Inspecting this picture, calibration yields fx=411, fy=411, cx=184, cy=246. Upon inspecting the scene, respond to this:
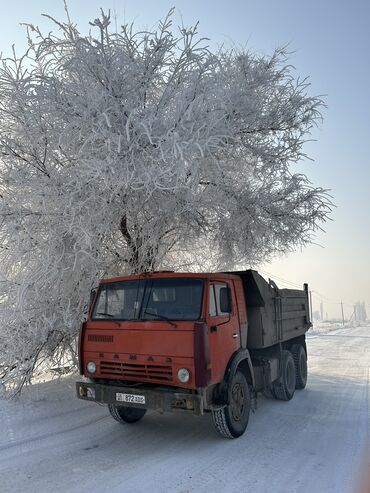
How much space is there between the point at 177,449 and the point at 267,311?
2847 mm

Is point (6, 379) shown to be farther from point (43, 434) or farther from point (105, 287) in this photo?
point (105, 287)

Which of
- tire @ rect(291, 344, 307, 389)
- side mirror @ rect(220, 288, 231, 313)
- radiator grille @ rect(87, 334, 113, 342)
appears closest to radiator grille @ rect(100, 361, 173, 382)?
radiator grille @ rect(87, 334, 113, 342)

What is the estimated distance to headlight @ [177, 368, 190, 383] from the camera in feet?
16.6

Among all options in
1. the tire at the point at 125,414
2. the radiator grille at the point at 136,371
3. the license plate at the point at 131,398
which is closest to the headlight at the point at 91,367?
the radiator grille at the point at 136,371

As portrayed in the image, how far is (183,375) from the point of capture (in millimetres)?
5078

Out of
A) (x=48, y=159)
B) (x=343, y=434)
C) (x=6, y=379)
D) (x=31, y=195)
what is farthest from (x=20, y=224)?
(x=343, y=434)

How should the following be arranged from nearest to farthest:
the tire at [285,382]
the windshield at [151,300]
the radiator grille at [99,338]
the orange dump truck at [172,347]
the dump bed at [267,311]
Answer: the orange dump truck at [172,347], the windshield at [151,300], the radiator grille at [99,338], the dump bed at [267,311], the tire at [285,382]

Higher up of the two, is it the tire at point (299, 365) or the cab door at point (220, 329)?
the cab door at point (220, 329)

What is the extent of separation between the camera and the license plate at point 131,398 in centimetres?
527

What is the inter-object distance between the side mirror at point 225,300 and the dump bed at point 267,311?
1.16m

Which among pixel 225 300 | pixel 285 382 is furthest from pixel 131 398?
pixel 285 382

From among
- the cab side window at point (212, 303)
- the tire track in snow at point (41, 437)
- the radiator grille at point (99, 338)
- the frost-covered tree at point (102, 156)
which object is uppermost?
the frost-covered tree at point (102, 156)

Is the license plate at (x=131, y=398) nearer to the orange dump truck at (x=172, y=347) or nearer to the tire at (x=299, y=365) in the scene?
the orange dump truck at (x=172, y=347)

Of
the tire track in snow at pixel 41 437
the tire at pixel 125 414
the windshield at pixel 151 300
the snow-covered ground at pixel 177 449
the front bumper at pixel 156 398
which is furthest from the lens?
the tire at pixel 125 414
